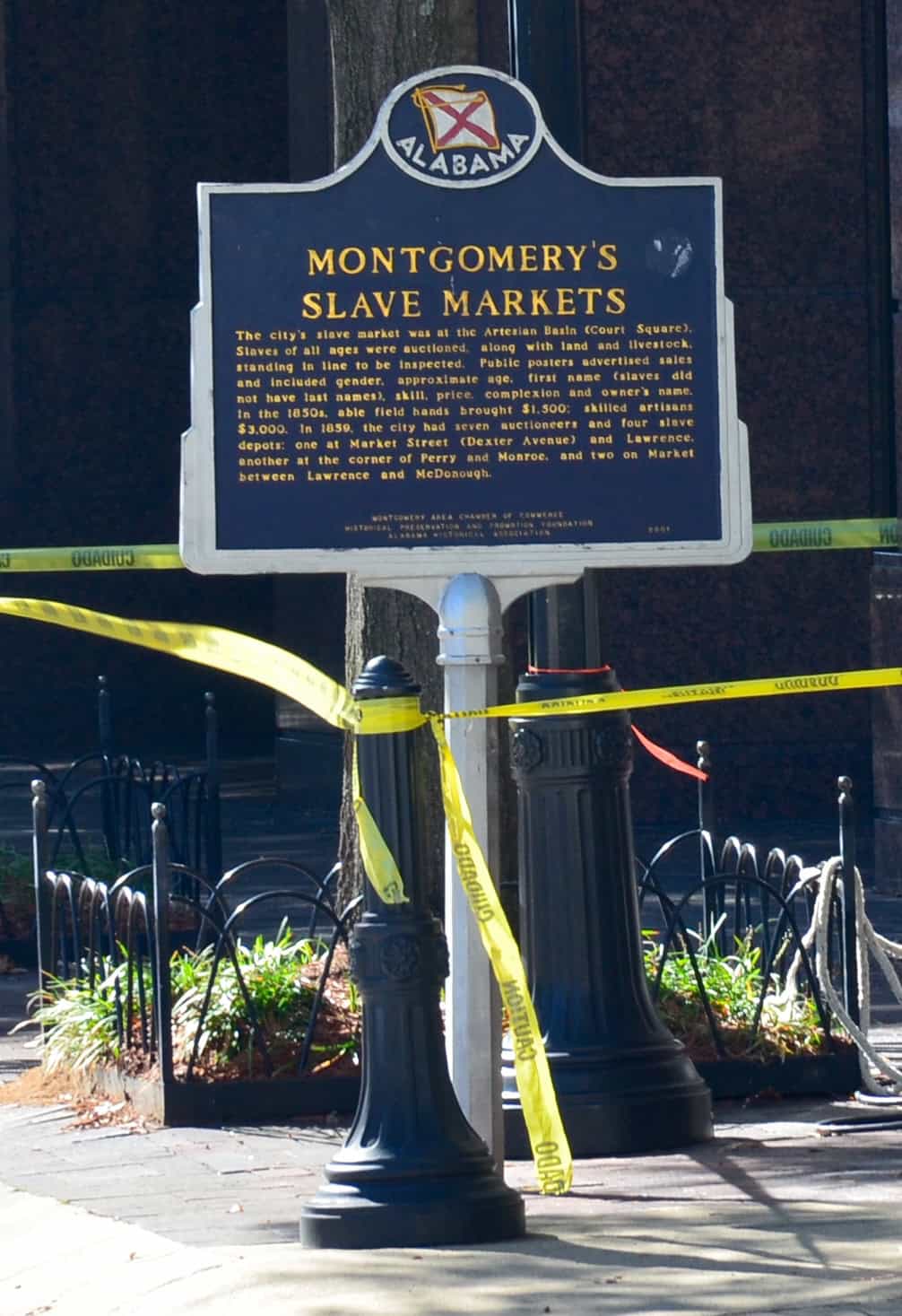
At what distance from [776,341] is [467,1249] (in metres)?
10.2

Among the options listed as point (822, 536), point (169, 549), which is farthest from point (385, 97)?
point (822, 536)

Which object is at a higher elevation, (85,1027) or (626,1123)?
(85,1027)

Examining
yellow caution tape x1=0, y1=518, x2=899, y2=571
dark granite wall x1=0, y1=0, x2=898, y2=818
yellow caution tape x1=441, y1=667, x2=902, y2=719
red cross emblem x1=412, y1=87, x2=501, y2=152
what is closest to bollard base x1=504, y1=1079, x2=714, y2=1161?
yellow caution tape x1=441, y1=667, x2=902, y2=719

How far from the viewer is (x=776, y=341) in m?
14.7

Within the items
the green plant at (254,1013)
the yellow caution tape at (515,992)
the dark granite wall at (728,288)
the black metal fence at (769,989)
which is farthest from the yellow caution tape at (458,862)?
the dark granite wall at (728,288)

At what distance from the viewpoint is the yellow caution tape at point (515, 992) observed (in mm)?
5234

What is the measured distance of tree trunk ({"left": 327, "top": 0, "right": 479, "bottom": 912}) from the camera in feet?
26.6

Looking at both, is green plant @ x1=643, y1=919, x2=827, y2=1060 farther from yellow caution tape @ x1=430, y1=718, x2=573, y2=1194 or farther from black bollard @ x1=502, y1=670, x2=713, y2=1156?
yellow caution tape @ x1=430, y1=718, x2=573, y2=1194

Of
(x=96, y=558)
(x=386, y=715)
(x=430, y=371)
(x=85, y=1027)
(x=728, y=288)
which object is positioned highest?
(x=728, y=288)

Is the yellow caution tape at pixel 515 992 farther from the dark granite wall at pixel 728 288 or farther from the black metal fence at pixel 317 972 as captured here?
the dark granite wall at pixel 728 288

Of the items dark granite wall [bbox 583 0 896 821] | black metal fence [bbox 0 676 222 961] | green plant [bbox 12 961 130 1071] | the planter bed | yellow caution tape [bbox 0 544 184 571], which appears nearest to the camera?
the planter bed

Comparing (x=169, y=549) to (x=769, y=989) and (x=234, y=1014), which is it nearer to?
(x=234, y=1014)

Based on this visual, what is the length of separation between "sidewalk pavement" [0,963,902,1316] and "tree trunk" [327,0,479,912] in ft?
5.04

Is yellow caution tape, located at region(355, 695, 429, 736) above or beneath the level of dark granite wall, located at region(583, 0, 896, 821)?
beneath
